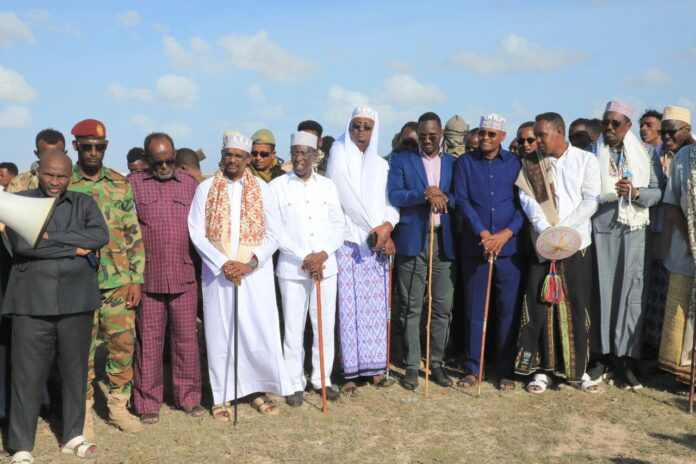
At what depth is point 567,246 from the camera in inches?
241

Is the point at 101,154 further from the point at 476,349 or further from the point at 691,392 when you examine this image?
the point at 691,392

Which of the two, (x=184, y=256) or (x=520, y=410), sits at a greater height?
(x=184, y=256)

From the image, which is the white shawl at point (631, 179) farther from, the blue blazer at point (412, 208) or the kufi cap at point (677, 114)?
the blue blazer at point (412, 208)

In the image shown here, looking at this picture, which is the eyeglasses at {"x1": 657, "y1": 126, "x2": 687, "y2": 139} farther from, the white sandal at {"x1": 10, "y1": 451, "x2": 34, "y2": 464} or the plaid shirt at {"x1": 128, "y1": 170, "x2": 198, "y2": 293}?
the white sandal at {"x1": 10, "y1": 451, "x2": 34, "y2": 464}

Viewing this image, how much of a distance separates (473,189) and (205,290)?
8.36 ft

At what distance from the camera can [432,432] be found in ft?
17.9

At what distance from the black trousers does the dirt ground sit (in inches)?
11.8

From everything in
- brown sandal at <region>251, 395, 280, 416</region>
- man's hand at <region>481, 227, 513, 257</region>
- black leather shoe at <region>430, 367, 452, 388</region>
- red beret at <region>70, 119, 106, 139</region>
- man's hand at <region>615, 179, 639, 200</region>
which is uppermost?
red beret at <region>70, 119, 106, 139</region>

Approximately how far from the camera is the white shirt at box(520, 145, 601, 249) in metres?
6.22

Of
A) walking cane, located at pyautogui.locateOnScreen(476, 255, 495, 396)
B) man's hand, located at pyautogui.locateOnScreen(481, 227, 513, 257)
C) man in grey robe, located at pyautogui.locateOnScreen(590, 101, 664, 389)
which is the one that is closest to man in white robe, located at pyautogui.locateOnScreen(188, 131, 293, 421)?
walking cane, located at pyautogui.locateOnScreen(476, 255, 495, 396)

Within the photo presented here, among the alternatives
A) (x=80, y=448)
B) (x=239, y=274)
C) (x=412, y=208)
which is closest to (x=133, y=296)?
(x=239, y=274)

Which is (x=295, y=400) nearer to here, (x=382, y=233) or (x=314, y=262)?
(x=314, y=262)

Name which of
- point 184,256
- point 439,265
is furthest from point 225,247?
point 439,265

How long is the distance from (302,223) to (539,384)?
2.63 m
